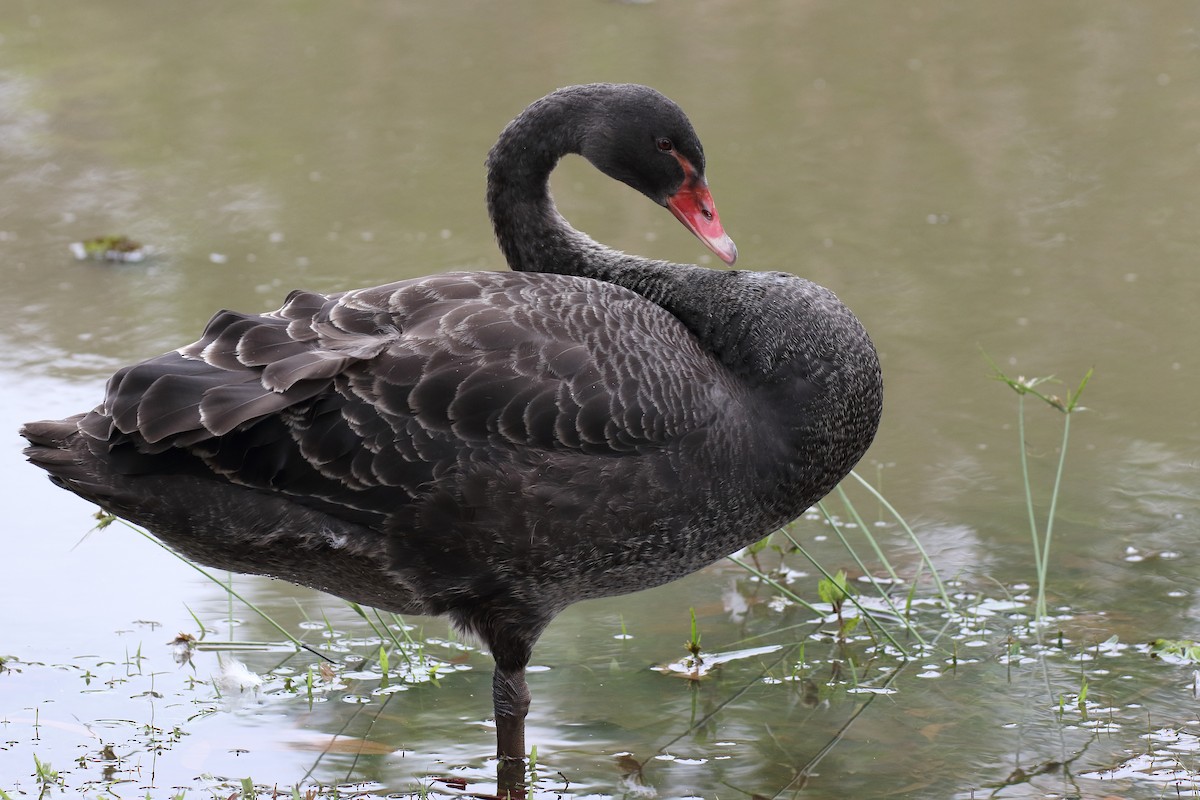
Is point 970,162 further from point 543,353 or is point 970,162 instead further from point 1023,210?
point 543,353

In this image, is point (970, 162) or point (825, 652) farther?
point (970, 162)

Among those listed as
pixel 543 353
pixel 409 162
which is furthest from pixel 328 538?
pixel 409 162

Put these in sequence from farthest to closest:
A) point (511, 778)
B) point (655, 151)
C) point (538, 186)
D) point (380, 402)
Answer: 1. point (538, 186)
2. point (655, 151)
3. point (511, 778)
4. point (380, 402)

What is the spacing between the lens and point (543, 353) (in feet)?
12.1

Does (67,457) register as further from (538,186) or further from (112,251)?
(112,251)

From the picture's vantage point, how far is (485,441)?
3607 mm

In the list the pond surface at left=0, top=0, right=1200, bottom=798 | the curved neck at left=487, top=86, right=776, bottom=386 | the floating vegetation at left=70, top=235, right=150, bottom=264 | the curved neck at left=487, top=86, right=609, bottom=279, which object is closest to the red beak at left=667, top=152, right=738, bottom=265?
the curved neck at left=487, top=86, right=776, bottom=386

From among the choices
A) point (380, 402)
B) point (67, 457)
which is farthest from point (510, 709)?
point (67, 457)

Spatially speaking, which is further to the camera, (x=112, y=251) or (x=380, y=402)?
(x=112, y=251)

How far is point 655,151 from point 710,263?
3.13 m

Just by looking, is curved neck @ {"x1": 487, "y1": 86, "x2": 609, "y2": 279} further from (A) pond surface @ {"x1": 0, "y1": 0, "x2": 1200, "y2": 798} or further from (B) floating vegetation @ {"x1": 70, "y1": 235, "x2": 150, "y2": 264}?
(B) floating vegetation @ {"x1": 70, "y1": 235, "x2": 150, "y2": 264}

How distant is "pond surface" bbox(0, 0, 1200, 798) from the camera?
414 centimetres

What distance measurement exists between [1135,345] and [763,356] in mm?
3201

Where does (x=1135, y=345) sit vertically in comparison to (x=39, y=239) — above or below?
below
